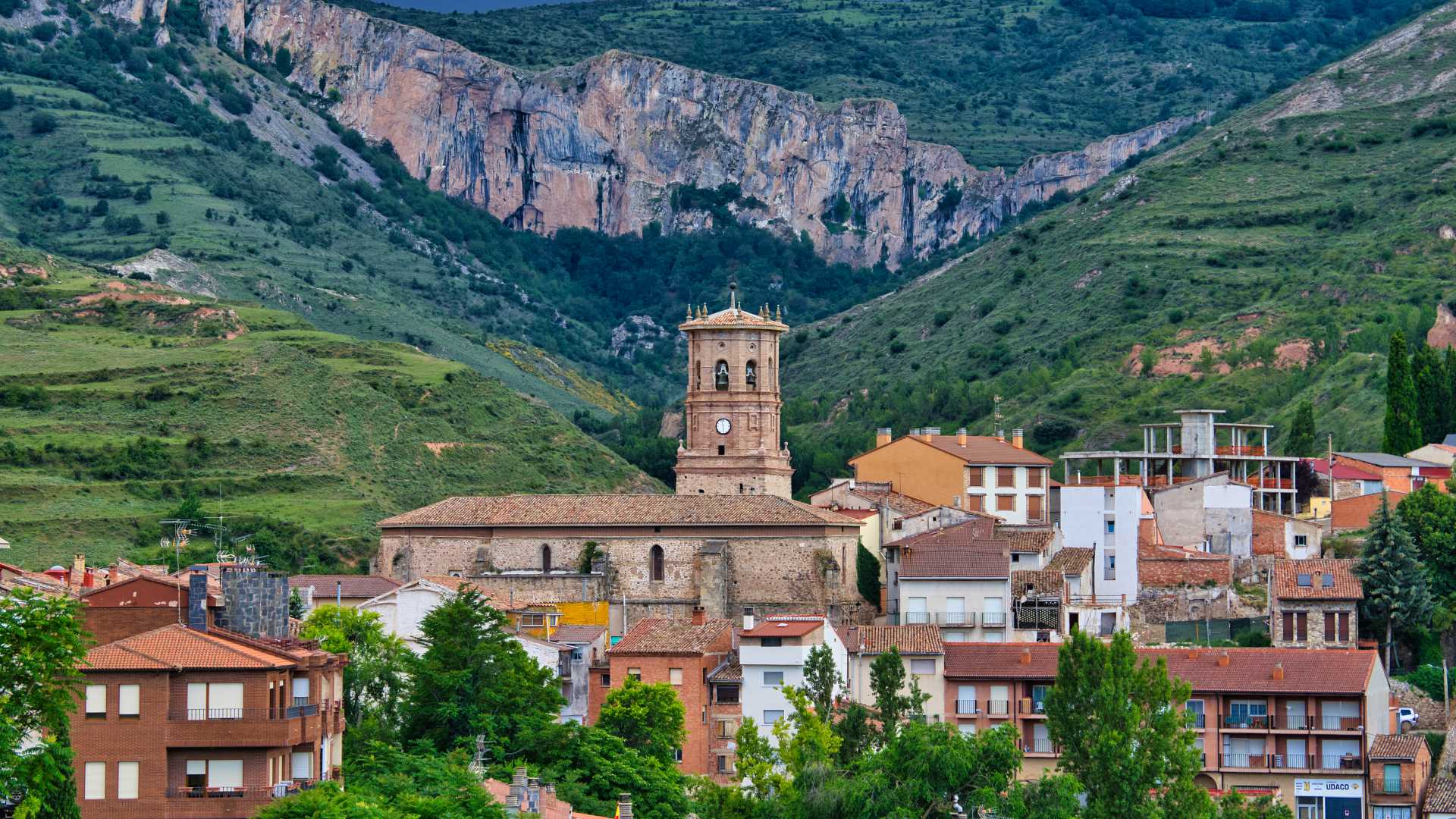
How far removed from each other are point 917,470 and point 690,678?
27.5 meters

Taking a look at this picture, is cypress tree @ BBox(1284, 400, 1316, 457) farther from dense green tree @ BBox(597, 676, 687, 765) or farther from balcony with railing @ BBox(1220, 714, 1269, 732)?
dense green tree @ BBox(597, 676, 687, 765)

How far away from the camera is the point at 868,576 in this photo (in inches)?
3597

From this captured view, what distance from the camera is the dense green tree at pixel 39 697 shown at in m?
41.4

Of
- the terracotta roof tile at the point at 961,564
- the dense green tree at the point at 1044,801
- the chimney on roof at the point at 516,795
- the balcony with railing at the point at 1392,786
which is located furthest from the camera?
the terracotta roof tile at the point at 961,564

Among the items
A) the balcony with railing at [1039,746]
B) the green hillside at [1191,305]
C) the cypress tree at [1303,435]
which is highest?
the green hillside at [1191,305]

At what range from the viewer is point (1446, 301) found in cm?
13788

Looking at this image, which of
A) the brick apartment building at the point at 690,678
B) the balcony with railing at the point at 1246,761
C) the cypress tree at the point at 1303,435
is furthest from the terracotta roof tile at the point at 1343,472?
the brick apartment building at the point at 690,678

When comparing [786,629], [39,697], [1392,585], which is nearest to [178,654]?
[39,697]

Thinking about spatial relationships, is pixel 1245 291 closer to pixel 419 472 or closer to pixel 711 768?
pixel 419 472

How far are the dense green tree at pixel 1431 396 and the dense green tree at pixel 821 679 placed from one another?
4652 centimetres

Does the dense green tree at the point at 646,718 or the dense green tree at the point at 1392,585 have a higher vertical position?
the dense green tree at the point at 1392,585

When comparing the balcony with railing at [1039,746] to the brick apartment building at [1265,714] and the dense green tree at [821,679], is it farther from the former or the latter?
the dense green tree at [821,679]

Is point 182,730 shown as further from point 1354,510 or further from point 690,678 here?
point 1354,510

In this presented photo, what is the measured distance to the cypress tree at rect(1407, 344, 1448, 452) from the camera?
10981cm
